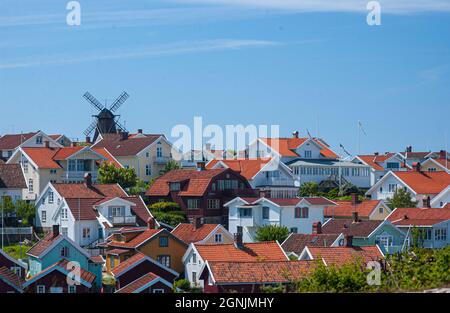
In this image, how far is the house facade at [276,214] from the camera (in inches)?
1753

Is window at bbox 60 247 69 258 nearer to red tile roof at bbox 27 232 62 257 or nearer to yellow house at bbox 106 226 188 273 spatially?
red tile roof at bbox 27 232 62 257

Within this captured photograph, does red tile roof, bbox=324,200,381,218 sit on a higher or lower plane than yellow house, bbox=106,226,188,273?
higher

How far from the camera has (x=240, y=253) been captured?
1340 inches

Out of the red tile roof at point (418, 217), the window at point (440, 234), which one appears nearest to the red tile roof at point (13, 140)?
the red tile roof at point (418, 217)

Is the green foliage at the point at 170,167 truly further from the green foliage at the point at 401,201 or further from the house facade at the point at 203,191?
the green foliage at the point at 401,201

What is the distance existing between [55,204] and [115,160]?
11.5 m

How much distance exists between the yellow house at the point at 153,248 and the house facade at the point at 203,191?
383 inches

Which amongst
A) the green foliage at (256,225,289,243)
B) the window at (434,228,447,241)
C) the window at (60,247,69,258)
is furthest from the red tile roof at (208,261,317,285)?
the window at (434,228,447,241)

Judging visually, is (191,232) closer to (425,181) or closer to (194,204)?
(194,204)

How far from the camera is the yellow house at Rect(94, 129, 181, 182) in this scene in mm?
55969

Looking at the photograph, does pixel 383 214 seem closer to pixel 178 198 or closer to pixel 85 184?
pixel 178 198

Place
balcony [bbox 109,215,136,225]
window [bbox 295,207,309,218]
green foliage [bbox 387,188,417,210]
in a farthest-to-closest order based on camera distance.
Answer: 1. green foliage [bbox 387,188,417,210]
2. window [bbox 295,207,309,218]
3. balcony [bbox 109,215,136,225]

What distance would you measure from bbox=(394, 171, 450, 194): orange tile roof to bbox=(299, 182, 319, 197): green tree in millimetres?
4994
